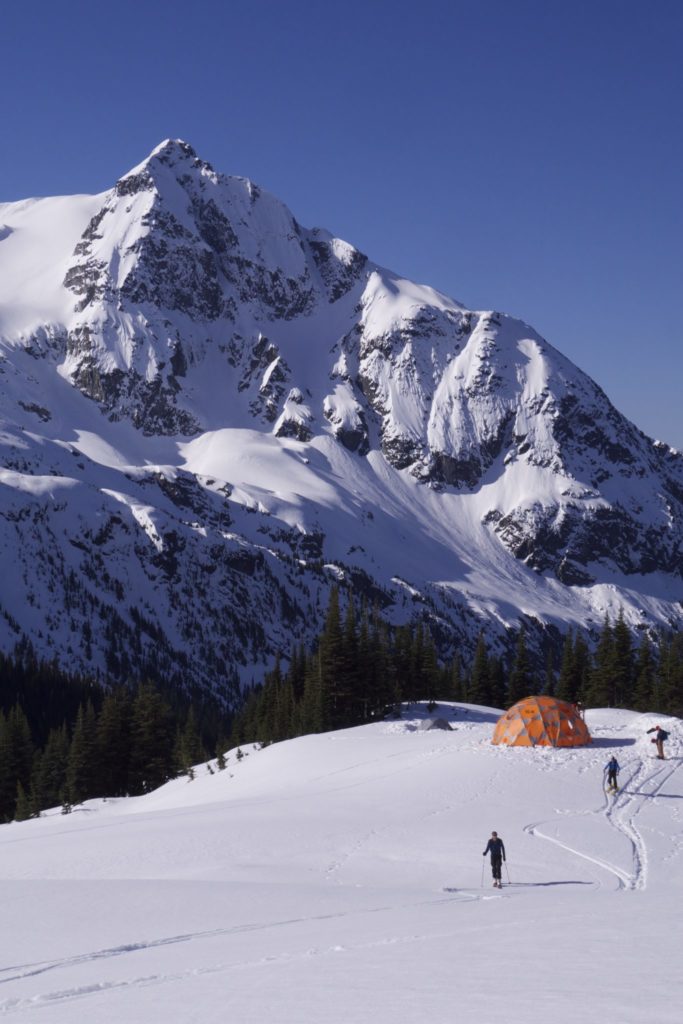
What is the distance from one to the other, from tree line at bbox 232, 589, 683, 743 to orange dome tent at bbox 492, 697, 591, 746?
23.6 meters

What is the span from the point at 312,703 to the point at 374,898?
5467cm

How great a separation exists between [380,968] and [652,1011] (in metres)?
4.48

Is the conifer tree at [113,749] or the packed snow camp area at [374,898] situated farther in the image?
the conifer tree at [113,749]

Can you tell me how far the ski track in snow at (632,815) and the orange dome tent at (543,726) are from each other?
4.75 metres

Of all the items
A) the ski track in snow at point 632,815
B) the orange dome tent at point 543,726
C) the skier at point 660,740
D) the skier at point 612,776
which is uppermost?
the orange dome tent at point 543,726

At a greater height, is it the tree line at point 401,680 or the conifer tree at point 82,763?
the tree line at point 401,680

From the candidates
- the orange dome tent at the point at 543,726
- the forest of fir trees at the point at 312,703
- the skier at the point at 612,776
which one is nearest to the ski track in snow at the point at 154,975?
the skier at the point at 612,776

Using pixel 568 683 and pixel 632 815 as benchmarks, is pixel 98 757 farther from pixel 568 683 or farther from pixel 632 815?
pixel 632 815

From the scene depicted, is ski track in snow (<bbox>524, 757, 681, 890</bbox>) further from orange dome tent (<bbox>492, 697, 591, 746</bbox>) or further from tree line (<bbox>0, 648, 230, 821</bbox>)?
tree line (<bbox>0, 648, 230, 821</bbox>)

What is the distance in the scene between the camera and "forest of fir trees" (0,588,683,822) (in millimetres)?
75531

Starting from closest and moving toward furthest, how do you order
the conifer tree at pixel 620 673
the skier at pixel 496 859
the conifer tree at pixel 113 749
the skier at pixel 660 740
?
1. the skier at pixel 496 859
2. the skier at pixel 660 740
3. the conifer tree at pixel 113 749
4. the conifer tree at pixel 620 673

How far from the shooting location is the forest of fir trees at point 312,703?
75.5m

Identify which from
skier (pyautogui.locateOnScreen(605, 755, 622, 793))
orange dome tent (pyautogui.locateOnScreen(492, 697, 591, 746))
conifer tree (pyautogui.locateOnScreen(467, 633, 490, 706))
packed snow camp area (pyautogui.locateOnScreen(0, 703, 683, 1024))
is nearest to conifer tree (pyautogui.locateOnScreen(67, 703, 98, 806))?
packed snow camp area (pyautogui.locateOnScreen(0, 703, 683, 1024))

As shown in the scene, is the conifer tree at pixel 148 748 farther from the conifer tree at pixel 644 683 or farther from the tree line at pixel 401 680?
Answer: the conifer tree at pixel 644 683
